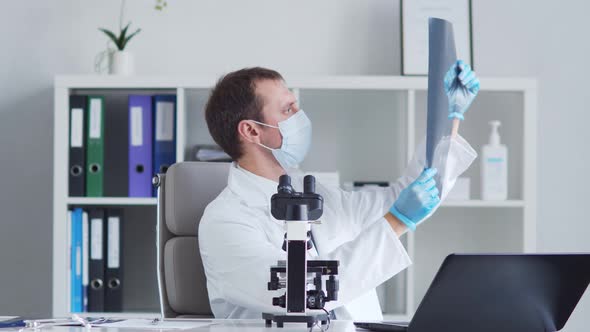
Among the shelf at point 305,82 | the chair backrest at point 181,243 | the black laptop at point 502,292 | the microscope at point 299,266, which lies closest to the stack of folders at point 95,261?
the shelf at point 305,82

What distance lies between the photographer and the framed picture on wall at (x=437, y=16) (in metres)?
2.92

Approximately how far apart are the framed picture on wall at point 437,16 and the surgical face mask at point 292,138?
103cm

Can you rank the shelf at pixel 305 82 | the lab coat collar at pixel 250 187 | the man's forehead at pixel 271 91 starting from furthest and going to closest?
the shelf at pixel 305 82, the man's forehead at pixel 271 91, the lab coat collar at pixel 250 187

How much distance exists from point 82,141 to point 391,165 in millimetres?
1163

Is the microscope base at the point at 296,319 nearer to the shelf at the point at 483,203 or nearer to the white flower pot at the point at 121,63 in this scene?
the shelf at the point at 483,203

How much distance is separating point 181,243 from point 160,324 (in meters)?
0.53

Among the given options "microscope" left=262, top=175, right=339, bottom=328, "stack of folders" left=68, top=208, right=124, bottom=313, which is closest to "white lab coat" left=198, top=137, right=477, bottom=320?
"microscope" left=262, top=175, right=339, bottom=328

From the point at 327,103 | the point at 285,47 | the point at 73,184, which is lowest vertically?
the point at 73,184

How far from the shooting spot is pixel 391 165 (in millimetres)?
2922

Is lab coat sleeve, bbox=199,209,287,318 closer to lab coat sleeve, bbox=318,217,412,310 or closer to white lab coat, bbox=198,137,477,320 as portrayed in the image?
white lab coat, bbox=198,137,477,320

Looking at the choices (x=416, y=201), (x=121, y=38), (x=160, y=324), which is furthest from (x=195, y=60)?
(x=160, y=324)

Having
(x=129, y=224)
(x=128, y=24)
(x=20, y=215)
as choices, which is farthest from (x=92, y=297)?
(x=128, y=24)

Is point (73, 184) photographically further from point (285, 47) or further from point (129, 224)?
point (285, 47)

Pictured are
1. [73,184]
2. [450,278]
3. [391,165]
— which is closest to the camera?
[450,278]
